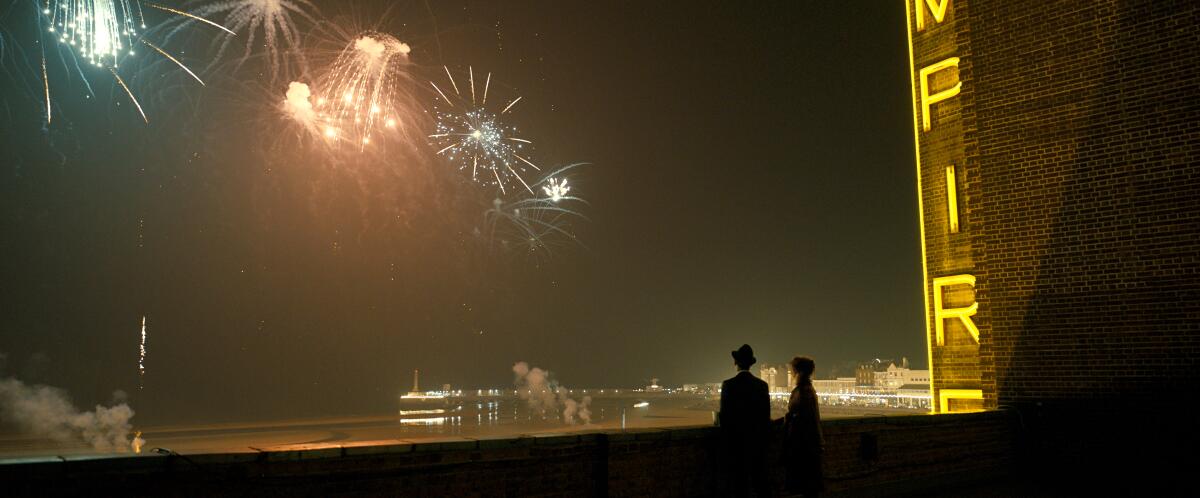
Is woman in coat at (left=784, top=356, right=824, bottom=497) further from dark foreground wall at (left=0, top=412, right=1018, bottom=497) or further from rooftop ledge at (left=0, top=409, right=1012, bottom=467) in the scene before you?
rooftop ledge at (left=0, top=409, right=1012, bottom=467)

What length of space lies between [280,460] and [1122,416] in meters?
9.24

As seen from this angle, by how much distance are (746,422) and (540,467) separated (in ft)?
5.90

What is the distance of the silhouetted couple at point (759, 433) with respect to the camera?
708cm

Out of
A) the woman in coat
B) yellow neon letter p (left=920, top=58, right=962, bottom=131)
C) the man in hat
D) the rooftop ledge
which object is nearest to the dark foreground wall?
the rooftop ledge

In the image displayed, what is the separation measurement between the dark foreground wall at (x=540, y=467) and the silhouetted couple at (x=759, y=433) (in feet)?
1.69

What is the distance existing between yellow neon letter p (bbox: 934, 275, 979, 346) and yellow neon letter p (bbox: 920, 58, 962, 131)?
98.4 inches

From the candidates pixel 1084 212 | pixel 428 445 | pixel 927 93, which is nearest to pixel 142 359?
pixel 927 93

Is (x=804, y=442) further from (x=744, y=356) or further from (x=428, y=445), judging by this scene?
(x=428, y=445)

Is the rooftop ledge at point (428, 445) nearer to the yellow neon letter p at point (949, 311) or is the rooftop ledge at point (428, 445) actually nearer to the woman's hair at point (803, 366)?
the woman's hair at point (803, 366)

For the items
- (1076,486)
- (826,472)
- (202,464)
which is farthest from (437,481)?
(1076,486)

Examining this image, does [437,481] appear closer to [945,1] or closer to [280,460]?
[280,460]

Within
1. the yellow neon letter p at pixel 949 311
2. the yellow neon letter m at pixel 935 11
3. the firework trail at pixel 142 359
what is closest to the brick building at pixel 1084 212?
the yellow neon letter p at pixel 949 311

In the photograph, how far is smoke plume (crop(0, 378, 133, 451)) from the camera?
54.4 m

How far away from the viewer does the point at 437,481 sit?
5914mm
